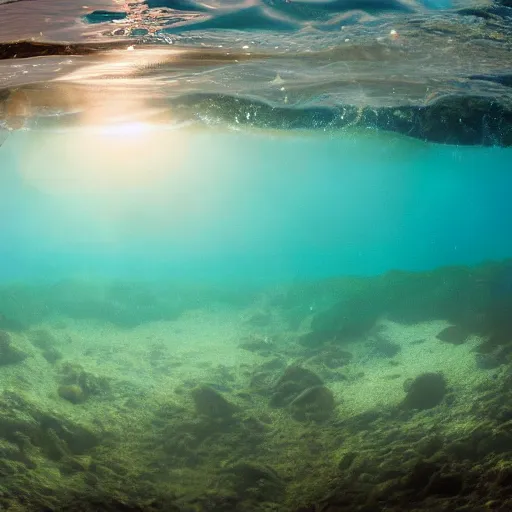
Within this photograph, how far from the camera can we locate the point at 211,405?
11492mm

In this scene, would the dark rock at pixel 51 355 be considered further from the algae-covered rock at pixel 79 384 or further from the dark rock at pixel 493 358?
the dark rock at pixel 493 358

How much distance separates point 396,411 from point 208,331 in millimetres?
14344

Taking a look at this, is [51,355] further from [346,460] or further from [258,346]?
[346,460]

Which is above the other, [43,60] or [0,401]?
[43,60]

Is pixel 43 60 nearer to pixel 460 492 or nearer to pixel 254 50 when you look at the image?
pixel 254 50

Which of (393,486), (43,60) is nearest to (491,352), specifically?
(393,486)

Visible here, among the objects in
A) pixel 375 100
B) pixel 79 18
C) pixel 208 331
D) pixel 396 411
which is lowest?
pixel 208 331

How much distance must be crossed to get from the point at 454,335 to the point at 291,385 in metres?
7.72

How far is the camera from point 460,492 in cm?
616

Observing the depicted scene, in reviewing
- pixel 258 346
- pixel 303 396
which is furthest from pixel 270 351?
pixel 303 396

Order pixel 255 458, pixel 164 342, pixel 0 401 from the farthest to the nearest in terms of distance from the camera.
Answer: pixel 164 342 < pixel 0 401 < pixel 255 458

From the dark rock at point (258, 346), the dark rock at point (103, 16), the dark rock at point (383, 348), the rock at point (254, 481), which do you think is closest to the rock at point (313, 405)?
the rock at point (254, 481)

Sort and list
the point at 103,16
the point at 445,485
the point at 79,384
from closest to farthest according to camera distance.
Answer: the point at 445,485 → the point at 103,16 → the point at 79,384

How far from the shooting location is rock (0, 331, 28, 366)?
1490 centimetres
